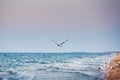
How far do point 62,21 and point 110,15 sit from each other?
707 mm

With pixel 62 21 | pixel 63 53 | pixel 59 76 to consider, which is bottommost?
pixel 59 76

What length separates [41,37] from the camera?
3.01m

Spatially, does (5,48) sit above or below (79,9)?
below

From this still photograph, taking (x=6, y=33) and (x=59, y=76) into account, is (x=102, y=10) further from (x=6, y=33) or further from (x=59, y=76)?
(x=6, y=33)

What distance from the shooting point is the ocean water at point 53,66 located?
115 inches

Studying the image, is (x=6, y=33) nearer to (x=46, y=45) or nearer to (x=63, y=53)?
(x=46, y=45)

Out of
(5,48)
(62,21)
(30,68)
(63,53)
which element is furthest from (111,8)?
(5,48)

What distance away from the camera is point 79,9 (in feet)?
10.1

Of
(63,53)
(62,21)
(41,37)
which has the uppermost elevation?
(62,21)

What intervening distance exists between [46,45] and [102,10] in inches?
38.1

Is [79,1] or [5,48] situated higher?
[79,1]

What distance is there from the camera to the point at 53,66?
116 inches

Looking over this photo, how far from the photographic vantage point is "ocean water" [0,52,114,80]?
292 cm

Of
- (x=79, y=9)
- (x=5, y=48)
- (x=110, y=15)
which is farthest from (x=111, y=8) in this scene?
(x=5, y=48)
